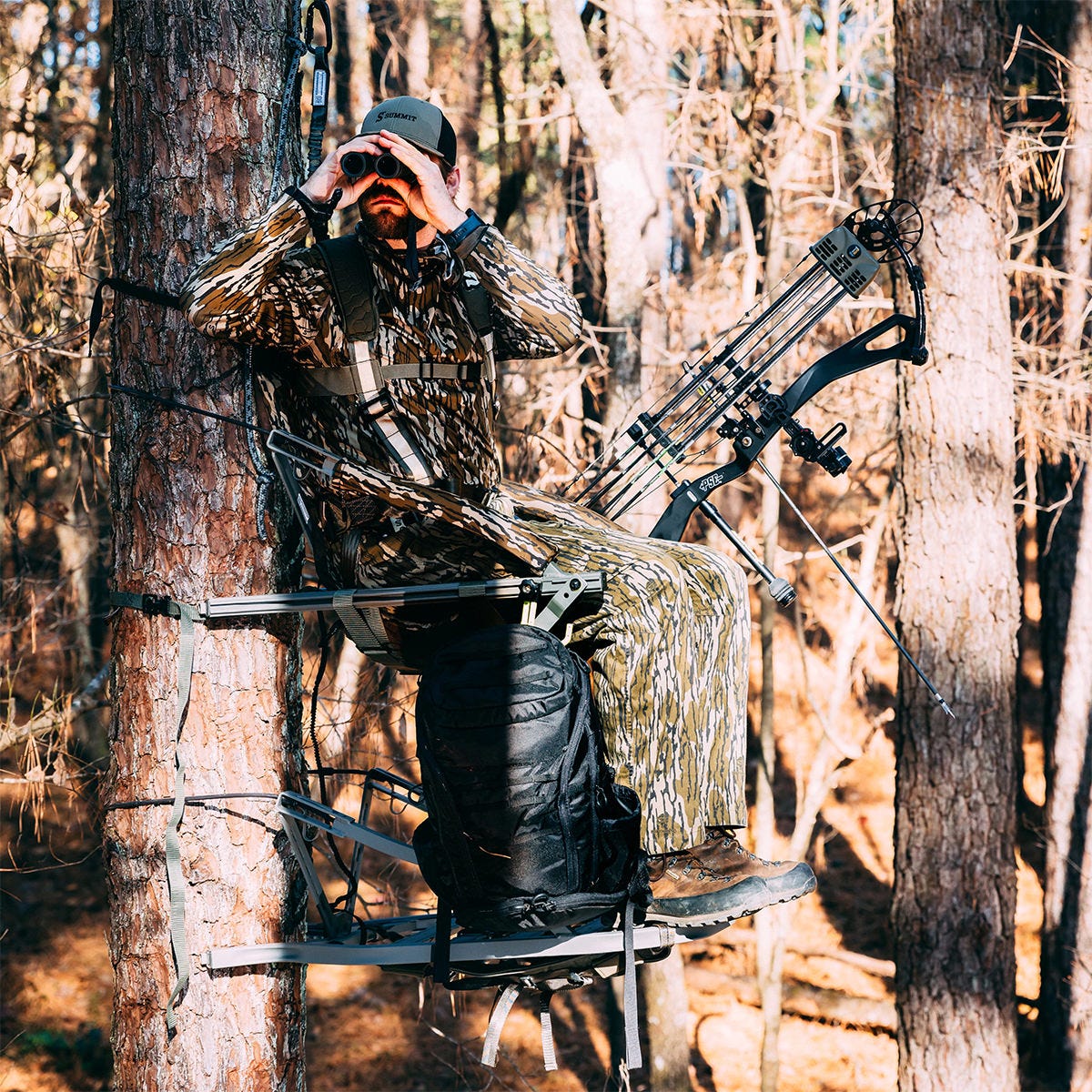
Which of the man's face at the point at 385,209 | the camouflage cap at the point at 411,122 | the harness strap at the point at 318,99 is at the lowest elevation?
the man's face at the point at 385,209

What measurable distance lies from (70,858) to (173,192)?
968 cm

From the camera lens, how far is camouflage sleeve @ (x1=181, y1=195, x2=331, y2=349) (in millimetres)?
2365

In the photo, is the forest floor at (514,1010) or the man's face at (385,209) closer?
the man's face at (385,209)

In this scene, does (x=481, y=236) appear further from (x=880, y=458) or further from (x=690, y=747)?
(x=880, y=458)

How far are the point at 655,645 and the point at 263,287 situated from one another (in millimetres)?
1082

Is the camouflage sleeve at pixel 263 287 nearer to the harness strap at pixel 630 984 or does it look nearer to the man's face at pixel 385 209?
the man's face at pixel 385 209

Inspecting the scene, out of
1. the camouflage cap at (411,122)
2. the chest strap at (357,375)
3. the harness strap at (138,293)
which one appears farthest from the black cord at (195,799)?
the camouflage cap at (411,122)

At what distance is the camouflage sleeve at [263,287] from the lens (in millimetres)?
2365

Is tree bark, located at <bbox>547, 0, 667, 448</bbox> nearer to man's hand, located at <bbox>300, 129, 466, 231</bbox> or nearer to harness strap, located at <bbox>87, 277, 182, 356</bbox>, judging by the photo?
harness strap, located at <bbox>87, 277, 182, 356</bbox>

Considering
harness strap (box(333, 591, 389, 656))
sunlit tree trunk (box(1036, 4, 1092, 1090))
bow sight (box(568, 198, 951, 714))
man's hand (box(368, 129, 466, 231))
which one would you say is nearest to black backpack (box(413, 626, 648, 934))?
harness strap (box(333, 591, 389, 656))

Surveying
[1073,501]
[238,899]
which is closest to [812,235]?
[1073,501]

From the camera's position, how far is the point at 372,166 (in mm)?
2354

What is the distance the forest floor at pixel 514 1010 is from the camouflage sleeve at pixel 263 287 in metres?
6.58

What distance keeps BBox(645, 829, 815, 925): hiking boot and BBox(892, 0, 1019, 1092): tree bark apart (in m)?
3.40
